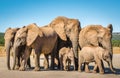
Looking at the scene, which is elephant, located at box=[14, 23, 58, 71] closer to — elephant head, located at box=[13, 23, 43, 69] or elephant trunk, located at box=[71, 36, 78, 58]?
A: elephant head, located at box=[13, 23, 43, 69]

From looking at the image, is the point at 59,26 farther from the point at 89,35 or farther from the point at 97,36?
the point at 97,36

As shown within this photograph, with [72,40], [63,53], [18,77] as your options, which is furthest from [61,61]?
[18,77]

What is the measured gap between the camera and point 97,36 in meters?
16.6

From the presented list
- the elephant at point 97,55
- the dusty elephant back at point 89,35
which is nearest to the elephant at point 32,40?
the dusty elephant back at point 89,35

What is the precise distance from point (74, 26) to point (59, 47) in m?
1.43

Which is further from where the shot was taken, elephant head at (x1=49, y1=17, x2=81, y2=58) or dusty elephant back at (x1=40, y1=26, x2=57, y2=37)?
elephant head at (x1=49, y1=17, x2=81, y2=58)

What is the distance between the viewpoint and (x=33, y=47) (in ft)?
53.7

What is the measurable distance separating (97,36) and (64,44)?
2716mm

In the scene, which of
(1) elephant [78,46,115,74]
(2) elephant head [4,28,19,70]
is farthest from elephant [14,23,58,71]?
(1) elephant [78,46,115,74]

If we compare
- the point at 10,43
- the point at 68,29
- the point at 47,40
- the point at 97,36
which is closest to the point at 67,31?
the point at 68,29

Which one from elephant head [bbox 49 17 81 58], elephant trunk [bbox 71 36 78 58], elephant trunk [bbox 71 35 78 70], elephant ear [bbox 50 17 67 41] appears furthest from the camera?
elephant ear [bbox 50 17 67 41]

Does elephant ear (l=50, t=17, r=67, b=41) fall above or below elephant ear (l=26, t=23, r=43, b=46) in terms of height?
above

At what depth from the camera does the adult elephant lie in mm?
18227

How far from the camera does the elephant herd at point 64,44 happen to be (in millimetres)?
15586
